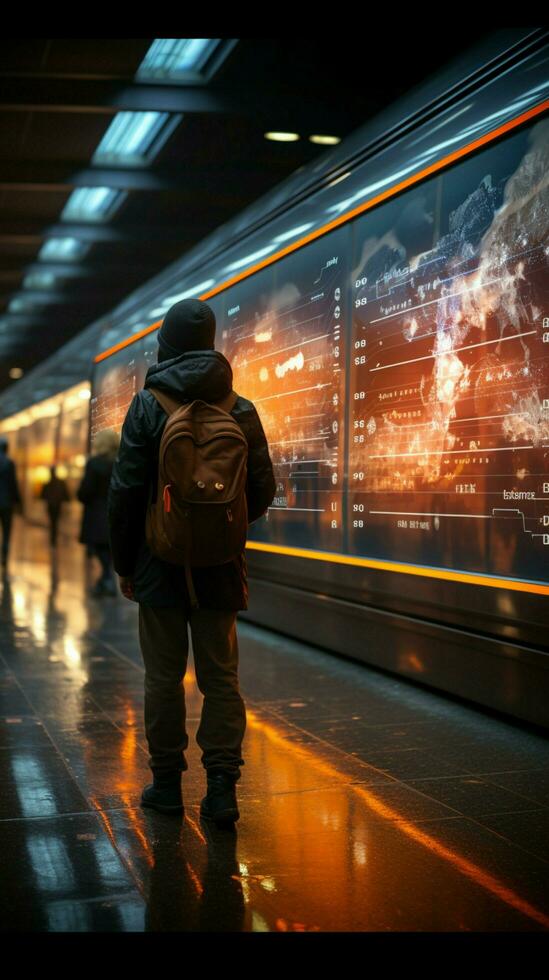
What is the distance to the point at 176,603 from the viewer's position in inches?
152

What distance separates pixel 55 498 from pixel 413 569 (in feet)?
49.2

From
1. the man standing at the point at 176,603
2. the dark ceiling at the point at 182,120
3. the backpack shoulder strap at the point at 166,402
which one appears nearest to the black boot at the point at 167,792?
the man standing at the point at 176,603

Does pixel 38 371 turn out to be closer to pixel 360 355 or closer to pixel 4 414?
pixel 4 414

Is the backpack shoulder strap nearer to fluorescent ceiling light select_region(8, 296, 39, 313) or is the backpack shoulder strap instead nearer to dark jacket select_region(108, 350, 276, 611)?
dark jacket select_region(108, 350, 276, 611)

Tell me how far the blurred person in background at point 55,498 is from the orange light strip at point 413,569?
12.2 metres

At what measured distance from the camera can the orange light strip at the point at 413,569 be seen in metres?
4.95

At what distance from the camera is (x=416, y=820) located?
12.6 ft

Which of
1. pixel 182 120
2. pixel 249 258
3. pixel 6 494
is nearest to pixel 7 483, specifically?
pixel 6 494

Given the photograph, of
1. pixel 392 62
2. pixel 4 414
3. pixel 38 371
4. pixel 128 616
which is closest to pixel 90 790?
pixel 128 616

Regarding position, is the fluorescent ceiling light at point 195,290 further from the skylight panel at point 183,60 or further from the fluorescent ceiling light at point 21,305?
the fluorescent ceiling light at point 21,305

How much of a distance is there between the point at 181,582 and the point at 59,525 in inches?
720

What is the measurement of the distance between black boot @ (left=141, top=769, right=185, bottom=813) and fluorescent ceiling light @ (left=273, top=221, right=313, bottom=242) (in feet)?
15.0

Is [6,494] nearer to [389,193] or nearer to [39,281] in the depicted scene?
[39,281]

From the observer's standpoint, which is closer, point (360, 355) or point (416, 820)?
point (416, 820)
